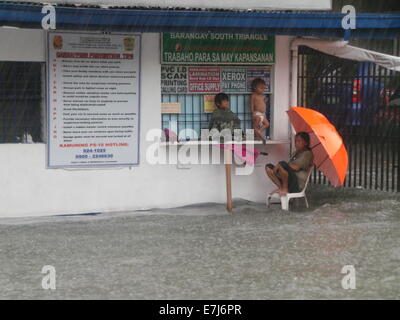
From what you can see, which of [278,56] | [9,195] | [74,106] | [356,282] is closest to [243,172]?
[278,56]

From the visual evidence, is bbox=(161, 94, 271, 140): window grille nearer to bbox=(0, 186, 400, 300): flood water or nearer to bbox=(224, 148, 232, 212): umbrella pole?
bbox=(224, 148, 232, 212): umbrella pole

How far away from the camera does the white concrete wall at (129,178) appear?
31.4 feet

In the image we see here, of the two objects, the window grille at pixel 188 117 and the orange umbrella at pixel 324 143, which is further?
the window grille at pixel 188 117

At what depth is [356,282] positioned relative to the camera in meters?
6.70

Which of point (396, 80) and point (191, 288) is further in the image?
point (396, 80)

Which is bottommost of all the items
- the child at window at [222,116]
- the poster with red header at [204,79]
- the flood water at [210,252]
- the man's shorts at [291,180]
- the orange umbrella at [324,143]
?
the flood water at [210,252]

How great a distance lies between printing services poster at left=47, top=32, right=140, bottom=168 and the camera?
9.68m

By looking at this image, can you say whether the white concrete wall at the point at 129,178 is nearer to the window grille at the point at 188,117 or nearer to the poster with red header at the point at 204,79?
the window grille at the point at 188,117

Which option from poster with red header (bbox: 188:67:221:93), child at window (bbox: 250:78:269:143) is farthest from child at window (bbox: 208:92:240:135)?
child at window (bbox: 250:78:269:143)

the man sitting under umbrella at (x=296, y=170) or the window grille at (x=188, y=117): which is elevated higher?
the window grille at (x=188, y=117)

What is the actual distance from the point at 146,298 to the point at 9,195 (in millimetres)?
3913

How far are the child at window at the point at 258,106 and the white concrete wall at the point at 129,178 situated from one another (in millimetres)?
239

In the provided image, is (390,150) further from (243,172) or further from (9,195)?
(9,195)

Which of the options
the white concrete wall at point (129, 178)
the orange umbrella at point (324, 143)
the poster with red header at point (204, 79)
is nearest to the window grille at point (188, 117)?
the poster with red header at point (204, 79)
